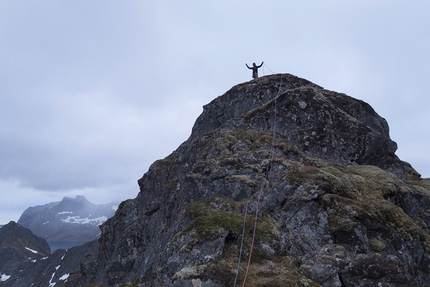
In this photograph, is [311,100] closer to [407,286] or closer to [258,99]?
[258,99]

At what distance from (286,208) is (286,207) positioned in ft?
0.21

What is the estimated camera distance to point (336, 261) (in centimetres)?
1445

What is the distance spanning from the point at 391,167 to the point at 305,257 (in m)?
23.5

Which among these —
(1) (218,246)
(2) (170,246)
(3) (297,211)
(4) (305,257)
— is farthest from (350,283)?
(2) (170,246)

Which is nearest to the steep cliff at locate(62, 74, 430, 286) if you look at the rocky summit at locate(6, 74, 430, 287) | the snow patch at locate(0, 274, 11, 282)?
the rocky summit at locate(6, 74, 430, 287)

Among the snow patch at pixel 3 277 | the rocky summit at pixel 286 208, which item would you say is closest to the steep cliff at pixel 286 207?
the rocky summit at pixel 286 208

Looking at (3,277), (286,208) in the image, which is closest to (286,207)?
(286,208)

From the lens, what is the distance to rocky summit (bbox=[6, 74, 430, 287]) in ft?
46.6

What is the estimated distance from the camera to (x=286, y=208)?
18.6 metres

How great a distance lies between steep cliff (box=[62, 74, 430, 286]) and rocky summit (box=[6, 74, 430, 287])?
0.07 metres

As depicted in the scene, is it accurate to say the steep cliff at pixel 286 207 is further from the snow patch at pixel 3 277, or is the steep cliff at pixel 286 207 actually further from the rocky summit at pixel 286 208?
the snow patch at pixel 3 277

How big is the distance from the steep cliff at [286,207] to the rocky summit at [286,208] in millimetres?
72

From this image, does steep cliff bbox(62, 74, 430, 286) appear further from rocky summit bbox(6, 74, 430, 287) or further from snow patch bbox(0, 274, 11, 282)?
snow patch bbox(0, 274, 11, 282)

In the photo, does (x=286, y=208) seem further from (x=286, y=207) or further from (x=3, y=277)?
(x=3, y=277)
